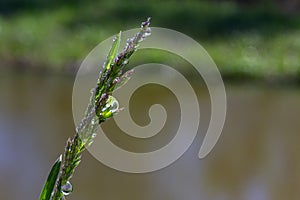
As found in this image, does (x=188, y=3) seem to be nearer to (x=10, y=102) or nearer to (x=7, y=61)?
(x=7, y=61)

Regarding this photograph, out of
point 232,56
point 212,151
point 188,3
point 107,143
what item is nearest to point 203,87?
point 232,56

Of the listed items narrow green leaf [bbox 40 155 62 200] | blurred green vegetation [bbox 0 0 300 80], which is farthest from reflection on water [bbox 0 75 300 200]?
narrow green leaf [bbox 40 155 62 200]

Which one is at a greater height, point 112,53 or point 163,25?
point 163,25

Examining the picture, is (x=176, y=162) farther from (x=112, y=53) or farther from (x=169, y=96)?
(x=112, y=53)

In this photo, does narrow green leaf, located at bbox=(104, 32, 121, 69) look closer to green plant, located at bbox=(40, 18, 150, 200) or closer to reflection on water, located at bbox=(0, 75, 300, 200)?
green plant, located at bbox=(40, 18, 150, 200)

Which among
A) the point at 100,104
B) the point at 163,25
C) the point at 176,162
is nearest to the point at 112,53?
the point at 100,104

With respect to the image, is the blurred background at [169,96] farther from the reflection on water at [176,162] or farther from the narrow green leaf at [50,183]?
the narrow green leaf at [50,183]
